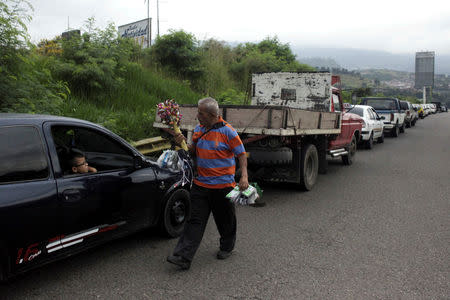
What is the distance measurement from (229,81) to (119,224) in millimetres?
15871

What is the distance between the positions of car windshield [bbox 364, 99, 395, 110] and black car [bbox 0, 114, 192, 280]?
59.0 feet

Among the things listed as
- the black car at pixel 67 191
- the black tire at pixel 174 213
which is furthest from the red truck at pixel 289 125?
the black car at pixel 67 191

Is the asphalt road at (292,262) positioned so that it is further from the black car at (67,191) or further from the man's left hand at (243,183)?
the man's left hand at (243,183)

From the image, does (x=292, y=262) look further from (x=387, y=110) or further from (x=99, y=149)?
(x=387, y=110)

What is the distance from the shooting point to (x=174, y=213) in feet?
17.2

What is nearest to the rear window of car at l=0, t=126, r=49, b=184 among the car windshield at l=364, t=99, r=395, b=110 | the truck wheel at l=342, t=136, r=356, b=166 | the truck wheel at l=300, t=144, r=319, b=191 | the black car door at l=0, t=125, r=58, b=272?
the black car door at l=0, t=125, r=58, b=272

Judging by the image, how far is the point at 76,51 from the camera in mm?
11695

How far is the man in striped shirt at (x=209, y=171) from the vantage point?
434 cm

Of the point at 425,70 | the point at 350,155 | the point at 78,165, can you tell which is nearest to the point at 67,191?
the point at 78,165

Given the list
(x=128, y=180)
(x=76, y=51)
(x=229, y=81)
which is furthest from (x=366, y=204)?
(x=229, y=81)

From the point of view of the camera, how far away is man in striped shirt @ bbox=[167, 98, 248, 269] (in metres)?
4.34

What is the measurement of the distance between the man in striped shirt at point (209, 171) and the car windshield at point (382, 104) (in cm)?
1808

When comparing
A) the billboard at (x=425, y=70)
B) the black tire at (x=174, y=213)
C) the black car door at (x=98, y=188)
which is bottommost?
the black tire at (x=174, y=213)

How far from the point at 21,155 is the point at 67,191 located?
52 centimetres
